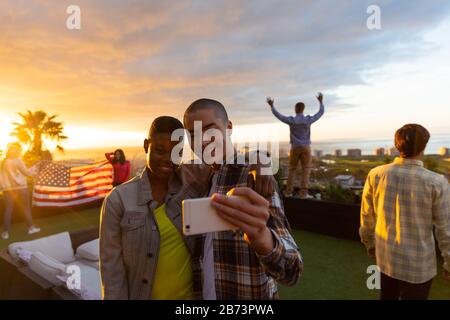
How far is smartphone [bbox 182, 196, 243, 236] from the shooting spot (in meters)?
0.96

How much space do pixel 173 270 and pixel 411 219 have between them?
2040mm

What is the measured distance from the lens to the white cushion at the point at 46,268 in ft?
9.67

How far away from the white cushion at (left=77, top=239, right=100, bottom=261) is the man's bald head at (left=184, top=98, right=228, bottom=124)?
3.53 metres

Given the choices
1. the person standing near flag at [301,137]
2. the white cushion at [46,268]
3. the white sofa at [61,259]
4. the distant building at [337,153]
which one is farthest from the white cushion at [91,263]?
the distant building at [337,153]

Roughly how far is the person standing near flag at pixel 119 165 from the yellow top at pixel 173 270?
7.14 metres

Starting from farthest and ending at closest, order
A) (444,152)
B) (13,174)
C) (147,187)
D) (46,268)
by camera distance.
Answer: (13,174), (444,152), (46,268), (147,187)

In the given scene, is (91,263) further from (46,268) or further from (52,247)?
(46,268)

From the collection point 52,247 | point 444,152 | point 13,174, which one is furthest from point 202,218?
point 13,174

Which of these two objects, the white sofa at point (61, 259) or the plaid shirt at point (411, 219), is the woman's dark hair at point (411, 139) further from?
the white sofa at point (61, 259)

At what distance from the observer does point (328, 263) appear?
5.05 metres

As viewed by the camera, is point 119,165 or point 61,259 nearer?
point 61,259

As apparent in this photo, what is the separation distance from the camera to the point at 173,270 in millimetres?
1372

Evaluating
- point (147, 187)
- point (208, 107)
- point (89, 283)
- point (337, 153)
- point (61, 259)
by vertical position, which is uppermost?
point (208, 107)
